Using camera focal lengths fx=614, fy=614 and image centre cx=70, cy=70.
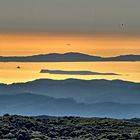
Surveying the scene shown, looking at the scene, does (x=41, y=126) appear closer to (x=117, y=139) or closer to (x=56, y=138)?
(x=56, y=138)

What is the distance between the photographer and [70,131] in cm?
18475

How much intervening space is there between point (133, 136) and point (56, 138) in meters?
21.5

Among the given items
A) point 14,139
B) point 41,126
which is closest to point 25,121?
point 41,126

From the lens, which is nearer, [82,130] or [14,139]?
[14,139]

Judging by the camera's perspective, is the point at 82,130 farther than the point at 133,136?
Yes

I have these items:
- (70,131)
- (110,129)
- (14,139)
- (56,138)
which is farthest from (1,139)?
(110,129)

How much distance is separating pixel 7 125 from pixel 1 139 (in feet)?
87.9

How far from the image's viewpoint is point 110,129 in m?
190

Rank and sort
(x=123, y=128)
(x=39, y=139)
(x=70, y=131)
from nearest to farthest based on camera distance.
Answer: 1. (x=39, y=139)
2. (x=70, y=131)
3. (x=123, y=128)

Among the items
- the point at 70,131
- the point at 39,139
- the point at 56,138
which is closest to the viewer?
the point at 39,139

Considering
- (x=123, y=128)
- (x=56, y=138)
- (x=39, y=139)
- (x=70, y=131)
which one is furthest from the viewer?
(x=123, y=128)

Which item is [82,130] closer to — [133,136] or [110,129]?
[110,129]

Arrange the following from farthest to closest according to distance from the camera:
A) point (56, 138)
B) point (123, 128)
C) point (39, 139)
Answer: point (123, 128), point (56, 138), point (39, 139)

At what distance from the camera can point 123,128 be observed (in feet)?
647
